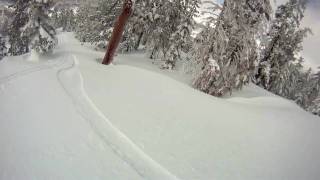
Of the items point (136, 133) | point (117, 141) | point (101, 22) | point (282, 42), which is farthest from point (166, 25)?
point (117, 141)

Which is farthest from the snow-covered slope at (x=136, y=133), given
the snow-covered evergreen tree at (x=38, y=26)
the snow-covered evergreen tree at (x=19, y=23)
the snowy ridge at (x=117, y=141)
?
the snow-covered evergreen tree at (x=19, y=23)

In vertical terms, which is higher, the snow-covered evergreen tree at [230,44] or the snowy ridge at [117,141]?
the snow-covered evergreen tree at [230,44]

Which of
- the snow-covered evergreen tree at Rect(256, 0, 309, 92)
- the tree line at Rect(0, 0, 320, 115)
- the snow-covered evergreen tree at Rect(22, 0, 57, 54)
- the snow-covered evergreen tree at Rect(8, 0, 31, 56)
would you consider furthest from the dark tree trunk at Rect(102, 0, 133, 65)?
the snow-covered evergreen tree at Rect(256, 0, 309, 92)

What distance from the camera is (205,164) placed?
12.6 m

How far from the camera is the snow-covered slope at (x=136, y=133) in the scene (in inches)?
448

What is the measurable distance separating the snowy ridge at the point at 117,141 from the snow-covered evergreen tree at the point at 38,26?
44.0 ft

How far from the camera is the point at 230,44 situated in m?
27.9

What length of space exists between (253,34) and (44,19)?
16.3 m

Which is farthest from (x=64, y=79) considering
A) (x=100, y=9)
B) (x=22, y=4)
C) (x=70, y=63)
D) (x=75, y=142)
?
(x=100, y=9)

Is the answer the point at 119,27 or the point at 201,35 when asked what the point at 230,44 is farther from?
the point at 119,27

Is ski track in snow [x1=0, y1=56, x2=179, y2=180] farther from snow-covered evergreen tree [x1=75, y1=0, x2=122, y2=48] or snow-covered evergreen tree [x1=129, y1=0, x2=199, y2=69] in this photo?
snow-covered evergreen tree [x1=75, y1=0, x2=122, y2=48]

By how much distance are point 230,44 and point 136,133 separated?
51.1 feet

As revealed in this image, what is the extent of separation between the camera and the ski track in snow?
1131 cm

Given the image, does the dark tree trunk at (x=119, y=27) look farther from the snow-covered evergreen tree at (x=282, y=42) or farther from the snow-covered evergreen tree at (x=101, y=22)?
the snow-covered evergreen tree at (x=282, y=42)
